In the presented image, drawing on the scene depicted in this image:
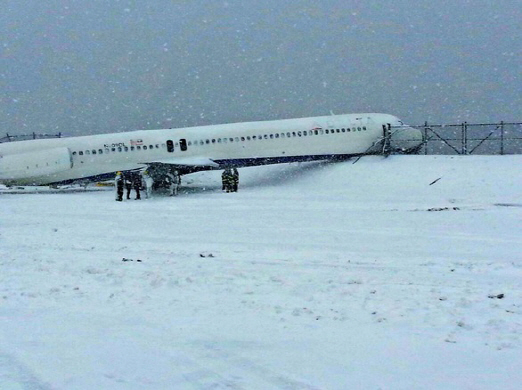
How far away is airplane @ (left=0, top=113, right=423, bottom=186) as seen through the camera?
84.0 ft

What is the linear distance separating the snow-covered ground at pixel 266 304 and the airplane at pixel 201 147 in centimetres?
1310

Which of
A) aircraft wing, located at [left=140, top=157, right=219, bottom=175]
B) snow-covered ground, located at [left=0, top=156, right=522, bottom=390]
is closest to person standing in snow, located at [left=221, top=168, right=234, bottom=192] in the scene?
aircraft wing, located at [left=140, top=157, right=219, bottom=175]

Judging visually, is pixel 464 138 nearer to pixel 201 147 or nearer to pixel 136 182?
pixel 201 147

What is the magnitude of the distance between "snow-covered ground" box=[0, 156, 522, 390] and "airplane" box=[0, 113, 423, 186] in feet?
43.0

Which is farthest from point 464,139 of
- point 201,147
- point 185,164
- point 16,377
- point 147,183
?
point 16,377

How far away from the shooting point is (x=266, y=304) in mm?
5746

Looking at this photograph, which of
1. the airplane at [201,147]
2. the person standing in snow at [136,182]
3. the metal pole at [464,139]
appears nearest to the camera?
the person standing in snow at [136,182]

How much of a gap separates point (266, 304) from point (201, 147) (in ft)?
71.6

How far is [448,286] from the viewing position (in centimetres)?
637

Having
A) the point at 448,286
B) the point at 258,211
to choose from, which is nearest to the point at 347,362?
the point at 448,286

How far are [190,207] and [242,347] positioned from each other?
13.3 m

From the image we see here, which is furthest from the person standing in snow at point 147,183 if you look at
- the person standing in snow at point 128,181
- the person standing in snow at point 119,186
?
the person standing in snow at point 119,186

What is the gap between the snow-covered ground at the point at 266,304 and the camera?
393 cm

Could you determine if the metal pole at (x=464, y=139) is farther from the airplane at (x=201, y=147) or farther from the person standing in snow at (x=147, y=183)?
the person standing in snow at (x=147, y=183)
